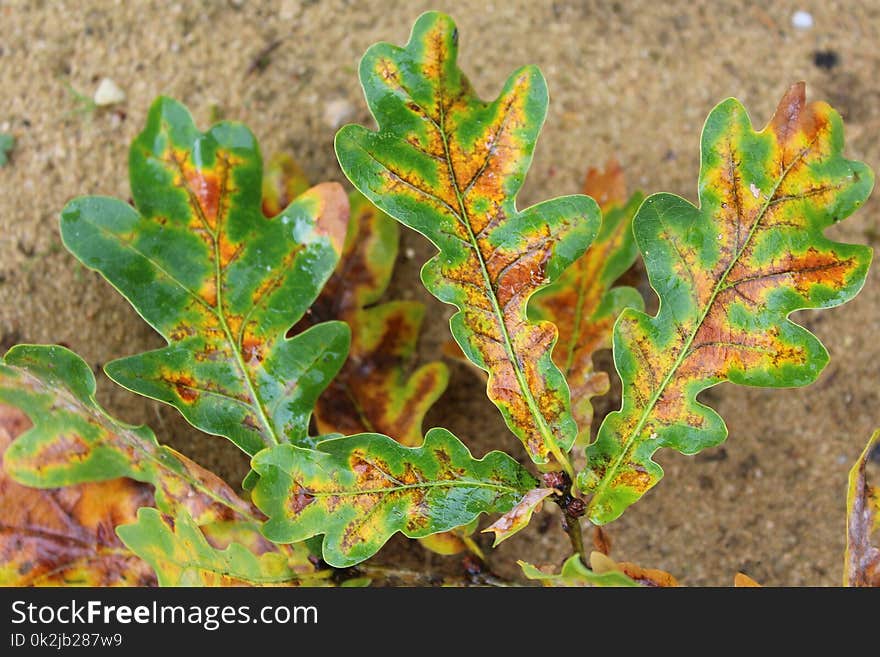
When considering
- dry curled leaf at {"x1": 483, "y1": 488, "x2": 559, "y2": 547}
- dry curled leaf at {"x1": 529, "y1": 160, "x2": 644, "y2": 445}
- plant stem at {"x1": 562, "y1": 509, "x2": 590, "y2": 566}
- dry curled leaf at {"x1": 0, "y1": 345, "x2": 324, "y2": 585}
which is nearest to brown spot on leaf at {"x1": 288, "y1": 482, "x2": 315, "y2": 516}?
dry curled leaf at {"x1": 0, "y1": 345, "x2": 324, "y2": 585}

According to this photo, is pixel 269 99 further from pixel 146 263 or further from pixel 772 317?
pixel 772 317

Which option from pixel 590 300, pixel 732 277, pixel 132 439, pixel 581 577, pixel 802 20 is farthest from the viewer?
pixel 802 20

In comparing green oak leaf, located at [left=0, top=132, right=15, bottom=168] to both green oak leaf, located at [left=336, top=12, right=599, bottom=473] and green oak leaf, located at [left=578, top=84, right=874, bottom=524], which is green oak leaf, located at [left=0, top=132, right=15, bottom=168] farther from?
green oak leaf, located at [left=578, top=84, right=874, bottom=524]

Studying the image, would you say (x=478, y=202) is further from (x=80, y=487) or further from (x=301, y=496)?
(x=80, y=487)

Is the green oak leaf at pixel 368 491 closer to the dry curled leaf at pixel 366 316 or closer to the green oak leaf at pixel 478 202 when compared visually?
the green oak leaf at pixel 478 202

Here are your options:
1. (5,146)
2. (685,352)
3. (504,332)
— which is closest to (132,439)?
(504,332)

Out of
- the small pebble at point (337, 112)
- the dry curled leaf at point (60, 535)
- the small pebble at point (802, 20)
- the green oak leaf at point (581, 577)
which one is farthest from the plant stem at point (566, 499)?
the small pebble at point (802, 20)
